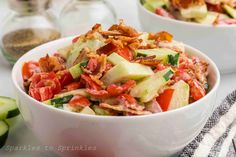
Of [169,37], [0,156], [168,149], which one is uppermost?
[169,37]

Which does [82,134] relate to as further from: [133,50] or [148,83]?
[133,50]

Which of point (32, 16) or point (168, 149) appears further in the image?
point (32, 16)

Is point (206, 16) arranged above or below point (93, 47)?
below

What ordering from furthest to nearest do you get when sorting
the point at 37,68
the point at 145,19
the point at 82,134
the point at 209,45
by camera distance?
the point at 145,19, the point at 209,45, the point at 37,68, the point at 82,134

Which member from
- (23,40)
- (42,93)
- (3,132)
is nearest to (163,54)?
(42,93)

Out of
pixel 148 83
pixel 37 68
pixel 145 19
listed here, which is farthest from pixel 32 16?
pixel 148 83

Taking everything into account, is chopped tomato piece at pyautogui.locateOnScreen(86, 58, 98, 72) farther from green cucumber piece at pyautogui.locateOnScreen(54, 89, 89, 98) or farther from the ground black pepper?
the ground black pepper

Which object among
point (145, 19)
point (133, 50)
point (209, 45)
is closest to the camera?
point (133, 50)

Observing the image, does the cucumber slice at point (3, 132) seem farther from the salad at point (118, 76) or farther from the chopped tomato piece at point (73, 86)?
the chopped tomato piece at point (73, 86)
